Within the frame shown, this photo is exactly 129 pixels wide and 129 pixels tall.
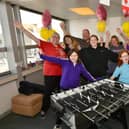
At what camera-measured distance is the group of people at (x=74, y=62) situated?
2.67 m

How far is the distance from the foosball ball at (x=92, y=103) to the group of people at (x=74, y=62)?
0.32 m

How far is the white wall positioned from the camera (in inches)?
247

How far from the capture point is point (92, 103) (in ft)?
6.25

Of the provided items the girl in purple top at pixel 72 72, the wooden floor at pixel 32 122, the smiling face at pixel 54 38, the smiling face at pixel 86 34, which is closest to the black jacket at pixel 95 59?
the girl in purple top at pixel 72 72

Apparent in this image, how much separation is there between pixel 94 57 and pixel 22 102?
5.26ft

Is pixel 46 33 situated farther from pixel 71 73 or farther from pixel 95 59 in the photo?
pixel 95 59

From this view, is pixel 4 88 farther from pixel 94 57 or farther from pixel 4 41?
pixel 94 57

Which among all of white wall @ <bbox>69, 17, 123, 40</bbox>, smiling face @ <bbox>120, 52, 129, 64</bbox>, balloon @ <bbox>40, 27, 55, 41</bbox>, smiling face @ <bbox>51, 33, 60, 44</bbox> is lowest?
smiling face @ <bbox>120, 52, 129, 64</bbox>

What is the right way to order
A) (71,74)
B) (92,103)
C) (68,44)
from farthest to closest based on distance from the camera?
(68,44) < (71,74) < (92,103)

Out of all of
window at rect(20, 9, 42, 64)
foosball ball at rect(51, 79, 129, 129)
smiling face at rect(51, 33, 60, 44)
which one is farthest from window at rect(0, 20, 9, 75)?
foosball ball at rect(51, 79, 129, 129)

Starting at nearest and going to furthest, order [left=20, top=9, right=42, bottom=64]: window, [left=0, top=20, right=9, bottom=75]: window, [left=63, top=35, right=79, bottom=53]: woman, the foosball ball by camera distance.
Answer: the foosball ball
[left=63, top=35, right=79, bottom=53]: woman
[left=0, top=20, right=9, bottom=75]: window
[left=20, top=9, right=42, bottom=64]: window

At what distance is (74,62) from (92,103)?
919 mm

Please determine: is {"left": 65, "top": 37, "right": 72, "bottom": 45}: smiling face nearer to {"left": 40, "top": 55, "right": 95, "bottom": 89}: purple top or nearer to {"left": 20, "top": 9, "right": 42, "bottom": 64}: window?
{"left": 40, "top": 55, "right": 95, "bottom": 89}: purple top

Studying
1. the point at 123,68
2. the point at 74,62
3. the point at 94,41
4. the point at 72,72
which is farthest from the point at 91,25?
the point at 72,72
